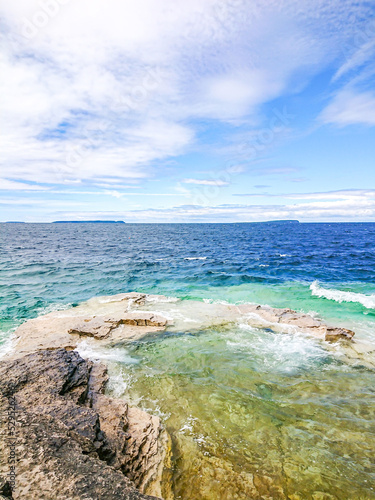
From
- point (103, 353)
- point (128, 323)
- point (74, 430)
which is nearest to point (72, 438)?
point (74, 430)

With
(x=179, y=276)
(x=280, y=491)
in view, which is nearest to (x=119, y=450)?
(x=280, y=491)

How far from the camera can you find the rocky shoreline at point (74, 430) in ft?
11.1

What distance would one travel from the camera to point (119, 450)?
17.6ft

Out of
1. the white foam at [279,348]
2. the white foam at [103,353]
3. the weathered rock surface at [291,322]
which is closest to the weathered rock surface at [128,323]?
the weathered rock surface at [291,322]

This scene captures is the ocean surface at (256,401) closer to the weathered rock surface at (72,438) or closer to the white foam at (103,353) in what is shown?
the white foam at (103,353)

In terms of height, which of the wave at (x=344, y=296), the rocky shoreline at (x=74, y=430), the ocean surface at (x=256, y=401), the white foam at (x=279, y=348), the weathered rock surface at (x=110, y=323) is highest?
the rocky shoreline at (x=74, y=430)

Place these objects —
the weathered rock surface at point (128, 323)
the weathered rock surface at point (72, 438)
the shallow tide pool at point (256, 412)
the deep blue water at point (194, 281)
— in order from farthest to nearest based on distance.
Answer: the deep blue water at point (194, 281), the weathered rock surface at point (128, 323), the shallow tide pool at point (256, 412), the weathered rock surface at point (72, 438)

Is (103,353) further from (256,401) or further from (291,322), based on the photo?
(291,322)

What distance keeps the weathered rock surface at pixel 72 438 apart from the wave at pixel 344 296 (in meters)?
18.3

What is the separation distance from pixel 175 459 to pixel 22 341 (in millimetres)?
9606

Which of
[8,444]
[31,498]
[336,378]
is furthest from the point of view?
[336,378]

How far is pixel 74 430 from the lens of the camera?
15.7ft

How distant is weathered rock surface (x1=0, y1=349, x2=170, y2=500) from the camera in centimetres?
335

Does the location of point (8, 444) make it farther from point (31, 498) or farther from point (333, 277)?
point (333, 277)
